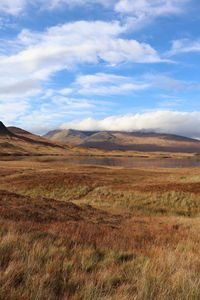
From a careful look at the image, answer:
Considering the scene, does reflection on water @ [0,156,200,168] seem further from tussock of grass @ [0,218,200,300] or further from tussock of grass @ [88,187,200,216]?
tussock of grass @ [0,218,200,300]

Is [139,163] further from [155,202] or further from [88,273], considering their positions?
[88,273]

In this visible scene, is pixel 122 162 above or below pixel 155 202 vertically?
below

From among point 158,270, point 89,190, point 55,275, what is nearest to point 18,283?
point 55,275

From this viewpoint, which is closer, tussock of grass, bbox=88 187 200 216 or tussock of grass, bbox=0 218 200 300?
tussock of grass, bbox=0 218 200 300

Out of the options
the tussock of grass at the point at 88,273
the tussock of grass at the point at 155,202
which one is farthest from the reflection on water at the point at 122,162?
the tussock of grass at the point at 88,273

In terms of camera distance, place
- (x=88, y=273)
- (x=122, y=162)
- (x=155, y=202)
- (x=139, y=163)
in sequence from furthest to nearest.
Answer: (x=122, y=162)
(x=139, y=163)
(x=155, y=202)
(x=88, y=273)

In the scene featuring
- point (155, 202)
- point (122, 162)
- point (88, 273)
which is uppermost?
point (88, 273)

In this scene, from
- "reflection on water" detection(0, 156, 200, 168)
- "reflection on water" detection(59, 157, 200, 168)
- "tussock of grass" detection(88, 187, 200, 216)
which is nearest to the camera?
"tussock of grass" detection(88, 187, 200, 216)

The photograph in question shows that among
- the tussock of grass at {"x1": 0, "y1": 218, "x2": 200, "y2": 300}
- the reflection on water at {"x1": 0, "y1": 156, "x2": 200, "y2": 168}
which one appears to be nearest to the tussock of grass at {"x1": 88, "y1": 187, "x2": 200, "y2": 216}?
the tussock of grass at {"x1": 0, "y1": 218, "x2": 200, "y2": 300}

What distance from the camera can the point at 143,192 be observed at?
27.1 m

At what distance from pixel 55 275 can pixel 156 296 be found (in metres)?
1.64

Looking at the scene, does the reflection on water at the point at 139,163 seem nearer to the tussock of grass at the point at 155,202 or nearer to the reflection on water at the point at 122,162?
the reflection on water at the point at 122,162

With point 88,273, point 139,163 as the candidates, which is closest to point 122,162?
point 139,163

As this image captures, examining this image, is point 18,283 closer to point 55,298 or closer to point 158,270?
point 55,298
